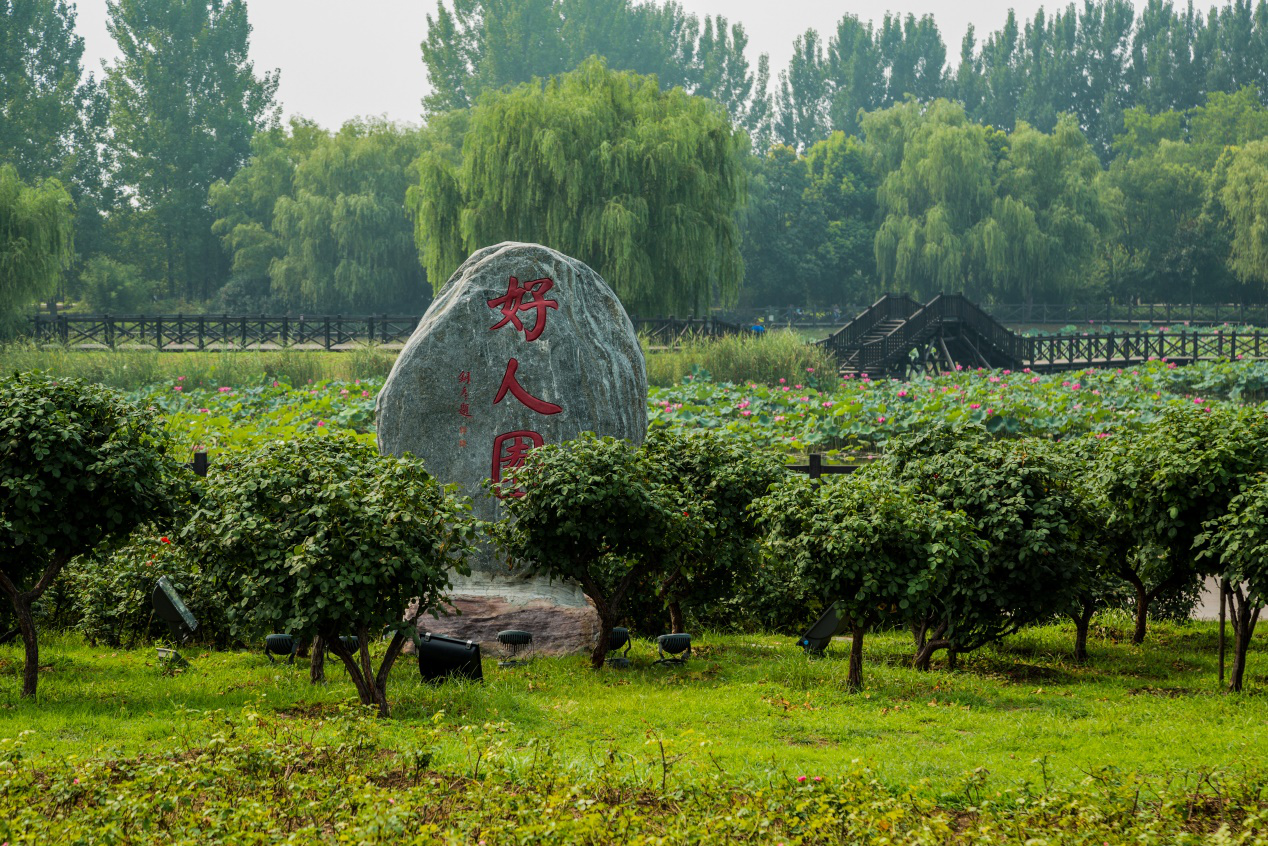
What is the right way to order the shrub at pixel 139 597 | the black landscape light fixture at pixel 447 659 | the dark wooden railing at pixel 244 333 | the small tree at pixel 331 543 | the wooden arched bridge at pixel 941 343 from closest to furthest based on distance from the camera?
the small tree at pixel 331 543, the black landscape light fixture at pixel 447 659, the shrub at pixel 139 597, the dark wooden railing at pixel 244 333, the wooden arched bridge at pixel 941 343

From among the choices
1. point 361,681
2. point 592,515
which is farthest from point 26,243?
point 361,681

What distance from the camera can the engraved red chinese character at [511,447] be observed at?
665 cm

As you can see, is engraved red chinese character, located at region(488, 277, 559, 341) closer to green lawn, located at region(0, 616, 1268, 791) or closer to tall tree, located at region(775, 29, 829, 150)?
green lawn, located at region(0, 616, 1268, 791)

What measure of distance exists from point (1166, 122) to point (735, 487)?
4676cm

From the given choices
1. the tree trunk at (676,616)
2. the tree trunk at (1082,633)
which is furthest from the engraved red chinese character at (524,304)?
the tree trunk at (1082,633)

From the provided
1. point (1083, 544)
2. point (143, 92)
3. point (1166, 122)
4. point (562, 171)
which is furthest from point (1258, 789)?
point (1166, 122)

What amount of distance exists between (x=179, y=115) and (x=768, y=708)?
36876mm

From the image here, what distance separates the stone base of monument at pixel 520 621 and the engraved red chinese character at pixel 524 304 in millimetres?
1574

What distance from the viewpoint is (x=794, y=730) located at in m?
4.63

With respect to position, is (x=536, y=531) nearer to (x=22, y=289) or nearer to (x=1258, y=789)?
(x=1258, y=789)

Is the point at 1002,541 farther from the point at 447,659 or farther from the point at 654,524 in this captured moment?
the point at 447,659

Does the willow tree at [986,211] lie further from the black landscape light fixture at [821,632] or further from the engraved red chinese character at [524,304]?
the black landscape light fixture at [821,632]

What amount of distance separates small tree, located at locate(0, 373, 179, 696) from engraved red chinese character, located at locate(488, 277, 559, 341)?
87.3 inches

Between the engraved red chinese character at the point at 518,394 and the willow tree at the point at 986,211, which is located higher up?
the willow tree at the point at 986,211
